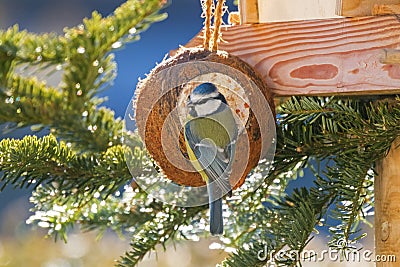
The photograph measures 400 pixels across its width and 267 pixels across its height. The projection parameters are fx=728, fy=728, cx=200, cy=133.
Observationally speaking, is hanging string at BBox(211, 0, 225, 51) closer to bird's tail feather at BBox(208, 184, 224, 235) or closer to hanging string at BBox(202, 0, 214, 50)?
hanging string at BBox(202, 0, 214, 50)

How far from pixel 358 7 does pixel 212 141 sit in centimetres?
25

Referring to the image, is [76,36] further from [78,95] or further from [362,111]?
[362,111]

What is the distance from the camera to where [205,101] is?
757 mm

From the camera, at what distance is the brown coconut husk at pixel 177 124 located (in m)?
0.79

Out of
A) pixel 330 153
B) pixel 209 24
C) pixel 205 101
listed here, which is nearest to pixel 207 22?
pixel 209 24

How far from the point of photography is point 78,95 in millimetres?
1007

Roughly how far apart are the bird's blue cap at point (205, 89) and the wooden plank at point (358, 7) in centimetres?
18

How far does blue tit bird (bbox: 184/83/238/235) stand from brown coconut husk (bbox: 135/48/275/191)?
18 mm

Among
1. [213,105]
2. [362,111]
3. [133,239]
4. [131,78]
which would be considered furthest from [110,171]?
[131,78]

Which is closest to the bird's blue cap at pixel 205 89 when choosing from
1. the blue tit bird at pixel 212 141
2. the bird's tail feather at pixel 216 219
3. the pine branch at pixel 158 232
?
the blue tit bird at pixel 212 141

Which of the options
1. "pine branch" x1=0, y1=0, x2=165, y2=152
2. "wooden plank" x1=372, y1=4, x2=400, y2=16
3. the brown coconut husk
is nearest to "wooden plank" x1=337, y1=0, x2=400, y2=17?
"wooden plank" x1=372, y1=4, x2=400, y2=16

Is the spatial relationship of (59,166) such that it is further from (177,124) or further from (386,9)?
(386,9)

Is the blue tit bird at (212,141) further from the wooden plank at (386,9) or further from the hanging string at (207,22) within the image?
the wooden plank at (386,9)

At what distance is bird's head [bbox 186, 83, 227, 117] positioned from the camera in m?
0.75
